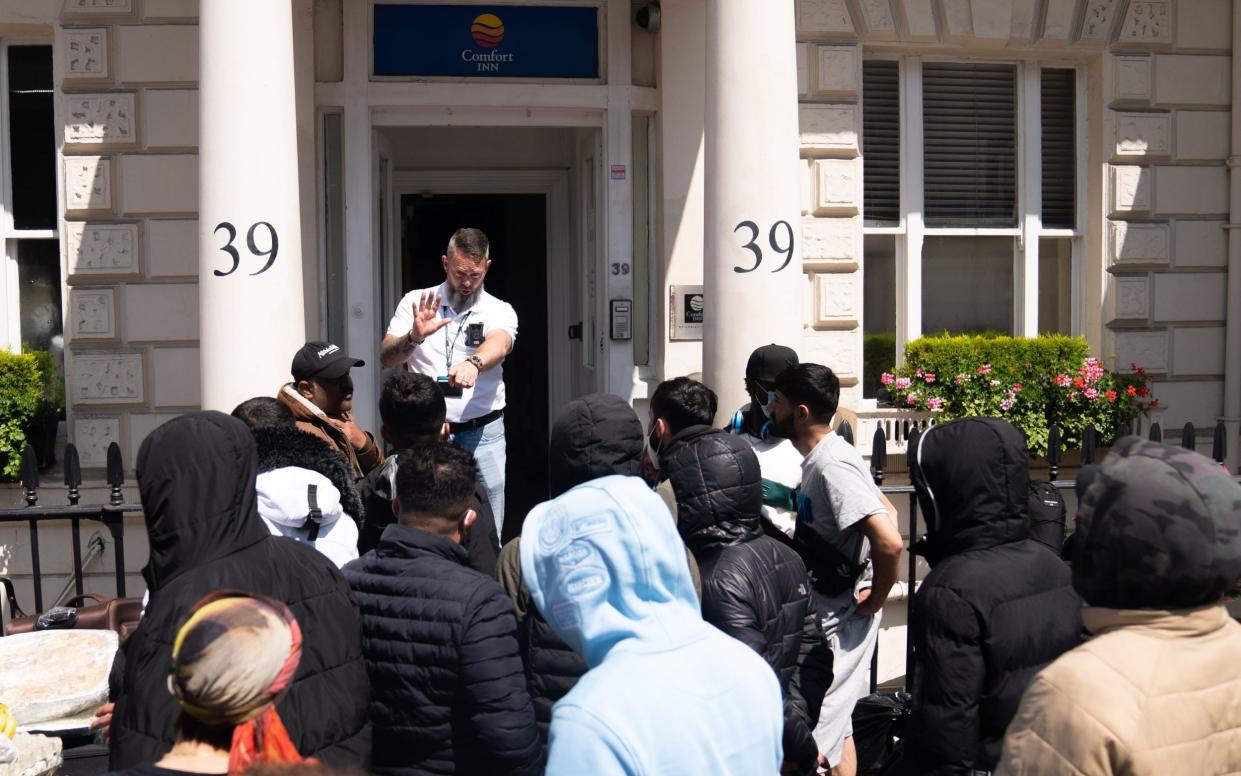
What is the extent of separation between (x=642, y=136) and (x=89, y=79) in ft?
12.6

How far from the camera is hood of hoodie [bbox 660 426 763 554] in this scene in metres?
3.67

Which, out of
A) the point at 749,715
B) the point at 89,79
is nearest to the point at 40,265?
the point at 89,79

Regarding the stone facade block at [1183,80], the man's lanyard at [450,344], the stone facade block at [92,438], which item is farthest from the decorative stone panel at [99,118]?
the stone facade block at [1183,80]

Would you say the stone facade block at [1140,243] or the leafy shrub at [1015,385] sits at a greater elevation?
the stone facade block at [1140,243]

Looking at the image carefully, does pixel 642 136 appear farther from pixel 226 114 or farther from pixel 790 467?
pixel 790 467

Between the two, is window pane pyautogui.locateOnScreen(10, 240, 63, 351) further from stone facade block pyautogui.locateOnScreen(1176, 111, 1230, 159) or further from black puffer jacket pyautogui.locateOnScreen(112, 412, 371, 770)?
stone facade block pyautogui.locateOnScreen(1176, 111, 1230, 159)

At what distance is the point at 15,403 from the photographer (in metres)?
8.38

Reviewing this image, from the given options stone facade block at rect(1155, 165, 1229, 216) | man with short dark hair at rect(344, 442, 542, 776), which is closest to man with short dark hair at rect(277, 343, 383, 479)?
man with short dark hair at rect(344, 442, 542, 776)

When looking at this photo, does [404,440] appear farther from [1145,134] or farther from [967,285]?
[1145,134]

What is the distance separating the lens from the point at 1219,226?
31.8 ft

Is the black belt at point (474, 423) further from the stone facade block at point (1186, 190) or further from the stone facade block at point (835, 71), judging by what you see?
the stone facade block at point (1186, 190)

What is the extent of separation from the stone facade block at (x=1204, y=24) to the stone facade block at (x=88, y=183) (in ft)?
26.0

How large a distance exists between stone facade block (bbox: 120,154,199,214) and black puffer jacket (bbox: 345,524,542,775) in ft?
20.1

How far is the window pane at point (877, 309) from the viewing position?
956 cm
